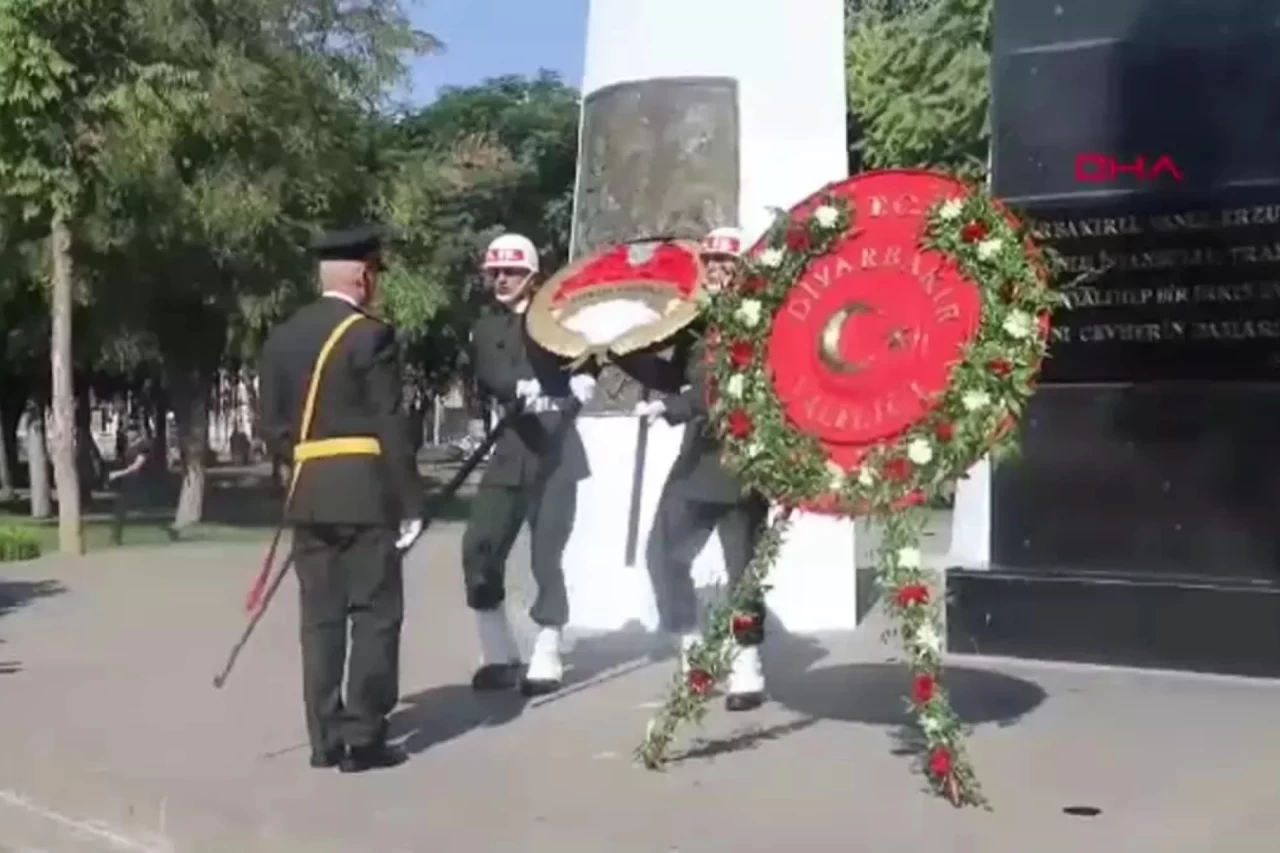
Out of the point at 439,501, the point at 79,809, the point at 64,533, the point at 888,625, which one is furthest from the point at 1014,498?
the point at 64,533

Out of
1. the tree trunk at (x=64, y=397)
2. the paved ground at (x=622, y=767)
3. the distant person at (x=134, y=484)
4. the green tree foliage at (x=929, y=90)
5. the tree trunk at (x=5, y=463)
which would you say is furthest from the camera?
the tree trunk at (x=5, y=463)

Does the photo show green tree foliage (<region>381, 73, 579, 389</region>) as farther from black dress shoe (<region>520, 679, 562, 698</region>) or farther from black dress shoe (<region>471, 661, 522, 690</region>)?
black dress shoe (<region>520, 679, 562, 698</region>)

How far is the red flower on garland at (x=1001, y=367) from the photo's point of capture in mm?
7266

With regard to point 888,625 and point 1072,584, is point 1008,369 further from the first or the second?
point 888,625

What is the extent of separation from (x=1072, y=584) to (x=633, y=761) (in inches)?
116

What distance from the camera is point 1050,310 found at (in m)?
7.35

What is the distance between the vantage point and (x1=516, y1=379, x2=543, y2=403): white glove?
969 centimetres

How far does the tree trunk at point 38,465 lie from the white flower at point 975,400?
26.6m

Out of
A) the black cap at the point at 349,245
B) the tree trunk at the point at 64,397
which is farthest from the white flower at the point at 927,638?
the tree trunk at the point at 64,397

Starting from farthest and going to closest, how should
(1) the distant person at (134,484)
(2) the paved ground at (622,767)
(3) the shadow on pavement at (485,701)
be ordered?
1. (1) the distant person at (134,484)
2. (3) the shadow on pavement at (485,701)
3. (2) the paved ground at (622,767)

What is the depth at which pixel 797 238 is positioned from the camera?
7855 millimetres

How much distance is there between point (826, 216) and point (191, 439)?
23.3 metres

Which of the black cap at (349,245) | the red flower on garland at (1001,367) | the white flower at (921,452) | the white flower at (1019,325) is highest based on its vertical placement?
the black cap at (349,245)

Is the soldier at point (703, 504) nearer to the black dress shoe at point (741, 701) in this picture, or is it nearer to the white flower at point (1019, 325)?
the black dress shoe at point (741, 701)
